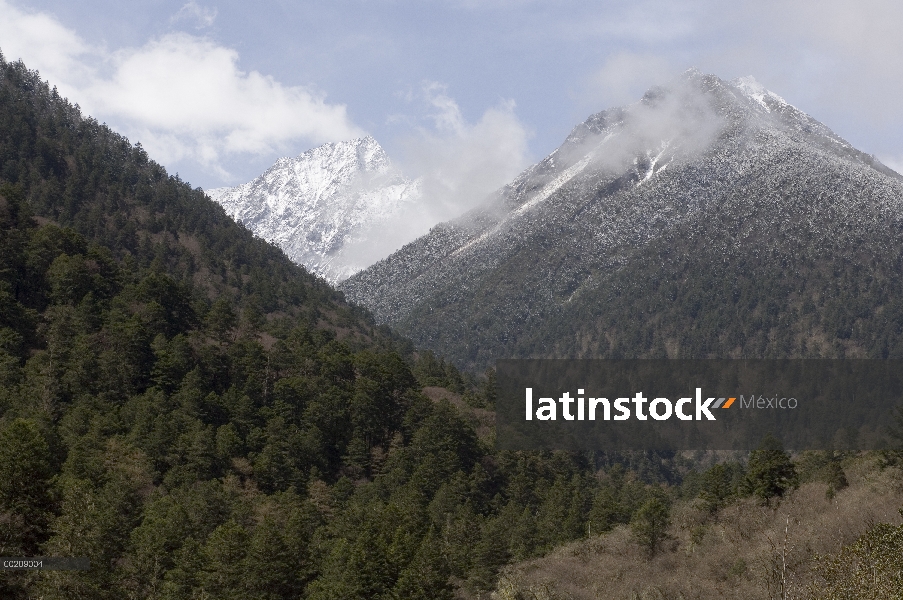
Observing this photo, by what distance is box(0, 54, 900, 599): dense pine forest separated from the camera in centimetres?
5338

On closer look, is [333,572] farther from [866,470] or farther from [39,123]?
[39,123]

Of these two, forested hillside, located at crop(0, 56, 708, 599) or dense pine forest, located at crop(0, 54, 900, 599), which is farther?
dense pine forest, located at crop(0, 54, 900, 599)

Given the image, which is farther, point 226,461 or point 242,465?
point 242,465

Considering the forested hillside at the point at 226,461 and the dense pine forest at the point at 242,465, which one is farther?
the dense pine forest at the point at 242,465

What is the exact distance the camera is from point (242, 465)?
82062 millimetres

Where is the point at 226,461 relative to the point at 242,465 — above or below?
above

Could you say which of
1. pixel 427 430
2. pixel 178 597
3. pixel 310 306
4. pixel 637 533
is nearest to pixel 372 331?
pixel 310 306

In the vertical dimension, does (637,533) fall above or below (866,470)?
below

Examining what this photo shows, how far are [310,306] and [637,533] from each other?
347 ft

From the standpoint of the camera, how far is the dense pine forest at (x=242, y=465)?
5338 centimetres

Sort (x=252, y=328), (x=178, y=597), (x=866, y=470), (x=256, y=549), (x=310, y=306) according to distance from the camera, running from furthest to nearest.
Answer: (x=310, y=306) < (x=252, y=328) < (x=866, y=470) < (x=256, y=549) < (x=178, y=597)

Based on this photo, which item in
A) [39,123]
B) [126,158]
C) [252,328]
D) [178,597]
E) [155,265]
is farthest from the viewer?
[126,158]

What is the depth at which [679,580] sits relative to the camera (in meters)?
58.0

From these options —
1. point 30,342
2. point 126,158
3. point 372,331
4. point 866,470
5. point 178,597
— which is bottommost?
point 178,597
